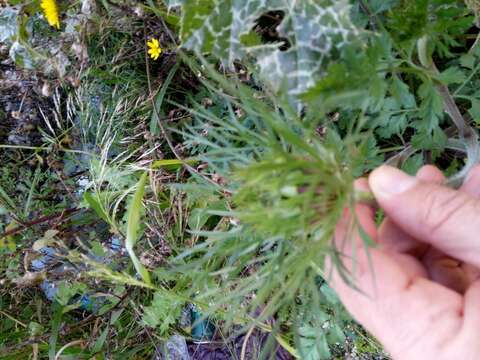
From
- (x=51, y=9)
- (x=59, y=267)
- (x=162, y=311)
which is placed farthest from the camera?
(x=59, y=267)

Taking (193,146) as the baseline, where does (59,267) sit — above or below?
below

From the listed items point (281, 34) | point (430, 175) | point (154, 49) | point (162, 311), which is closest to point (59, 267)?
point (162, 311)

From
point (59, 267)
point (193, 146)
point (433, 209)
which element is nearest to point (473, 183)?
point (433, 209)

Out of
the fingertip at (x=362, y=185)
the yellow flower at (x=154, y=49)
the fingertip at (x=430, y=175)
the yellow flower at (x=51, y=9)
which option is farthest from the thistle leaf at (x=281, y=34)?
the yellow flower at (x=51, y=9)

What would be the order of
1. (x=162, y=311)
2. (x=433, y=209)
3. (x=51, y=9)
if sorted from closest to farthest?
(x=433, y=209), (x=51, y=9), (x=162, y=311)

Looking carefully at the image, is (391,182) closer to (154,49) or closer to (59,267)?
(154,49)

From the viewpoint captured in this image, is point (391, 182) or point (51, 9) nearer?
point (391, 182)

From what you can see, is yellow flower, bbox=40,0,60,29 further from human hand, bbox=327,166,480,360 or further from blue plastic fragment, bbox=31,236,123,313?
human hand, bbox=327,166,480,360

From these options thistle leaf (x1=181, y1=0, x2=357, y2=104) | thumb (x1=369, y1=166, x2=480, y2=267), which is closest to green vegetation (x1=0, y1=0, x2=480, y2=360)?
thistle leaf (x1=181, y1=0, x2=357, y2=104)

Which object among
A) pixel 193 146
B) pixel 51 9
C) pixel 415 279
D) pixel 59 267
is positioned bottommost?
pixel 59 267
